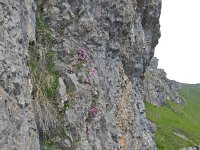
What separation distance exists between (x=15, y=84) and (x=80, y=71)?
4.91m

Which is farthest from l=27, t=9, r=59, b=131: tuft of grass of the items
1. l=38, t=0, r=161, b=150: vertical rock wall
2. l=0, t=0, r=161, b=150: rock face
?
l=38, t=0, r=161, b=150: vertical rock wall

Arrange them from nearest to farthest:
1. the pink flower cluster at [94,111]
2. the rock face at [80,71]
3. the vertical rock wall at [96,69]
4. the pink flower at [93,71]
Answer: the rock face at [80,71]
the vertical rock wall at [96,69]
the pink flower cluster at [94,111]
the pink flower at [93,71]

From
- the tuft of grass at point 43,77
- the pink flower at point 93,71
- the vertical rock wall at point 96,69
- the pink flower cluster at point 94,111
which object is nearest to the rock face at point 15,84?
the tuft of grass at point 43,77

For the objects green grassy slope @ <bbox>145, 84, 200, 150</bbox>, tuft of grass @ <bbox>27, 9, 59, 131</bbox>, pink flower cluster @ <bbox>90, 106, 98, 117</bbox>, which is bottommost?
green grassy slope @ <bbox>145, 84, 200, 150</bbox>

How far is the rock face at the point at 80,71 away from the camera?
12.4 m

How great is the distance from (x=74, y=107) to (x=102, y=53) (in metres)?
4.29

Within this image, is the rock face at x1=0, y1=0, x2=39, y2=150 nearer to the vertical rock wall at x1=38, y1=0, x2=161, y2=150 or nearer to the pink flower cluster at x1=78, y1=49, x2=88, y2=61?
the vertical rock wall at x1=38, y1=0, x2=161, y2=150

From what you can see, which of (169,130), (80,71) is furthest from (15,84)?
(169,130)

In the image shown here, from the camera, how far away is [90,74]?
17.5 metres

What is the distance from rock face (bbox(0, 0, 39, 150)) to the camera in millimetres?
11641

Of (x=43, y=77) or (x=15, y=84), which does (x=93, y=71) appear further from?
(x=15, y=84)

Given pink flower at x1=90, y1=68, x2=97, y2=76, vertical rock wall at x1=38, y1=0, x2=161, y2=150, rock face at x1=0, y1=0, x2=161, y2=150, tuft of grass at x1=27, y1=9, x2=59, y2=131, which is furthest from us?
pink flower at x1=90, y1=68, x2=97, y2=76

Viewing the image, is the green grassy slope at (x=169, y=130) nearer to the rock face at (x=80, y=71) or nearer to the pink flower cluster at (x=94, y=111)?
the rock face at (x=80, y=71)

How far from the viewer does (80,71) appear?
17062mm
